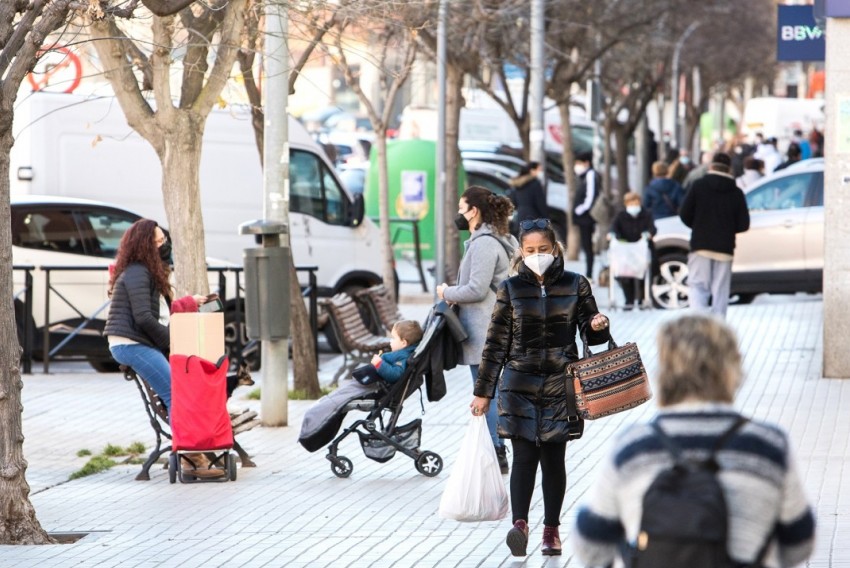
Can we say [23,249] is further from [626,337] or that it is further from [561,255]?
[561,255]

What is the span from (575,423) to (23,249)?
9.35m

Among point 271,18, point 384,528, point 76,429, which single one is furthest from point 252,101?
point 384,528

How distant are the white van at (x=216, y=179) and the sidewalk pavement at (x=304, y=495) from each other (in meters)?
3.02

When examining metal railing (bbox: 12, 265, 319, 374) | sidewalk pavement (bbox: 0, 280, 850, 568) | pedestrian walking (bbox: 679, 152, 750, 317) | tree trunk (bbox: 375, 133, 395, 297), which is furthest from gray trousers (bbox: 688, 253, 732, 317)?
tree trunk (bbox: 375, 133, 395, 297)

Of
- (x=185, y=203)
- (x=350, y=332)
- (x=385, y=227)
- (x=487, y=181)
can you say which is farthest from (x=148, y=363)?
(x=487, y=181)

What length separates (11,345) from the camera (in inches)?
309

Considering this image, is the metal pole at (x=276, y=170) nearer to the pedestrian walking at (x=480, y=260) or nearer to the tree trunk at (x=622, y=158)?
the pedestrian walking at (x=480, y=260)

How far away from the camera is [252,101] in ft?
45.0

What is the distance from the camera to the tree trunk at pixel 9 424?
7812 mm

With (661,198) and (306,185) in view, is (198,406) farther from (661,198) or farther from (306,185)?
(661,198)

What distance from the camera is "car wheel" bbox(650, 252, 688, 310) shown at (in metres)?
19.5

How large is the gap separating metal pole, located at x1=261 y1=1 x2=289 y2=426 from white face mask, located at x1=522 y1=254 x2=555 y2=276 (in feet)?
15.5

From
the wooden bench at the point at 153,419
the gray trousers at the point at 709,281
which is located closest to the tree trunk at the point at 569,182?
the gray trousers at the point at 709,281

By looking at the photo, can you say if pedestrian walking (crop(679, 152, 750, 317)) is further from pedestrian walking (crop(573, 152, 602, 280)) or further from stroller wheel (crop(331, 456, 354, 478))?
pedestrian walking (crop(573, 152, 602, 280))
